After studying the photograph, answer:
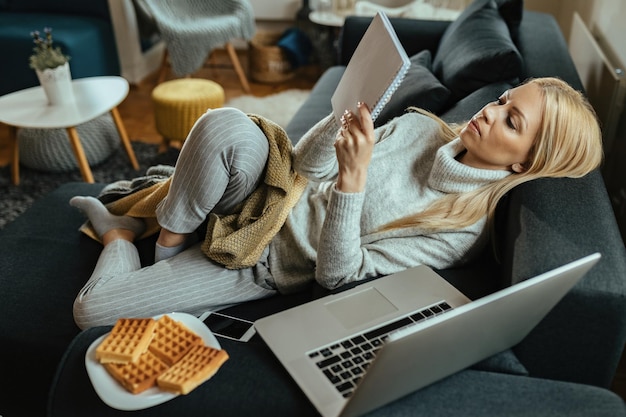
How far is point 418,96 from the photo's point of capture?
184 cm

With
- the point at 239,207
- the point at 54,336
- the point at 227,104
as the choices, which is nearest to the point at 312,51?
the point at 227,104

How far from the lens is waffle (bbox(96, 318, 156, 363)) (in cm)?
99

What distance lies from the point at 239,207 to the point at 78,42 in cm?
212

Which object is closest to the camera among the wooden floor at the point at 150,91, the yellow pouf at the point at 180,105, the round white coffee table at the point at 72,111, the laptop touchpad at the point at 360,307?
the laptop touchpad at the point at 360,307

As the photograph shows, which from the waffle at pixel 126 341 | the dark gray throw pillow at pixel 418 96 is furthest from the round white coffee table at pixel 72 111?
the waffle at pixel 126 341

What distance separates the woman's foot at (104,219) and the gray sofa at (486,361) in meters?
0.06

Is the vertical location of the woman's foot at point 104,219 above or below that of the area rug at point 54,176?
above

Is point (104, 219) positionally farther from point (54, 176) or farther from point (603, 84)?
point (603, 84)

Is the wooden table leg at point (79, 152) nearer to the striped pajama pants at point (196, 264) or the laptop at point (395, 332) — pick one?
the striped pajama pants at point (196, 264)

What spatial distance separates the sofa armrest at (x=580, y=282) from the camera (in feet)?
3.20

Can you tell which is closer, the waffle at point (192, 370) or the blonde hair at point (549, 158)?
the waffle at point (192, 370)

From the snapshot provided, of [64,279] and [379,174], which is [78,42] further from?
[379,174]

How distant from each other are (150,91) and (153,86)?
8 centimetres

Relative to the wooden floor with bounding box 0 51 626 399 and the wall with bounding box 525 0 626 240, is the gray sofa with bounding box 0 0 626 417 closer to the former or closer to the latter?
the wall with bounding box 525 0 626 240
